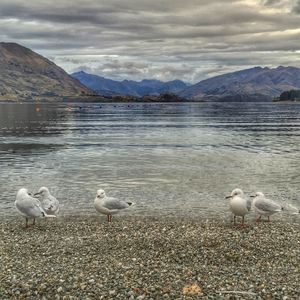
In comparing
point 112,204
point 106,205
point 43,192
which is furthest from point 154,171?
point 43,192

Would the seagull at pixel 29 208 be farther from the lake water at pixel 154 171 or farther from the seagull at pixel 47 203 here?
the lake water at pixel 154 171

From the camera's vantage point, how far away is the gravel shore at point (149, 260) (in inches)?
566

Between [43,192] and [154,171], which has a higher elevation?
[43,192]

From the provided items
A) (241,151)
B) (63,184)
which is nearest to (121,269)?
(63,184)

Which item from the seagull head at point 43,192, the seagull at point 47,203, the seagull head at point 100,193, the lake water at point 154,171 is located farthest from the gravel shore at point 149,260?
the lake water at point 154,171

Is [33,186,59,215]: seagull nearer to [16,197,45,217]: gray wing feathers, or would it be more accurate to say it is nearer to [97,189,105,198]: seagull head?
[16,197,45,217]: gray wing feathers

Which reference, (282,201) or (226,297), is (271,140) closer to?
(282,201)

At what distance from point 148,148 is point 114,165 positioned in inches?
659

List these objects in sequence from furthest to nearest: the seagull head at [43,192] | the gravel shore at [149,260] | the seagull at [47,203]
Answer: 1. the seagull head at [43,192]
2. the seagull at [47,203]
3. the gravel shore at [149,260]

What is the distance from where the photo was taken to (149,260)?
17.3m

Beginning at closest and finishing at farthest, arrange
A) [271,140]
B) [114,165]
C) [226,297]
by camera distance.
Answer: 1. [226,297]
2. [114,165]
3. [271,140]

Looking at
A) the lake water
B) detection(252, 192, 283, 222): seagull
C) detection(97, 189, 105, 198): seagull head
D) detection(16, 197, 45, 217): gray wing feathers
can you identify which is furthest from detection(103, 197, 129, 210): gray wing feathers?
detection(252, 192, 283, 222): seagull

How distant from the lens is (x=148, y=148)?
62.8m

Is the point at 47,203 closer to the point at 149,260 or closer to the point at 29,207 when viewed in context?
the point at 29,207
